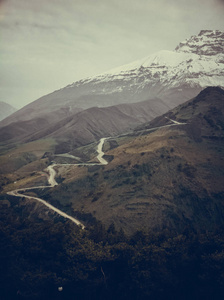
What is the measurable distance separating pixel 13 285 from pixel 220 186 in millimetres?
99452

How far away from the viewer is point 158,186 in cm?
13575

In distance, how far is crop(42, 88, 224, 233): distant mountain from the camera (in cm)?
11988

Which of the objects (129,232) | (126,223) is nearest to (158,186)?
(126,223)

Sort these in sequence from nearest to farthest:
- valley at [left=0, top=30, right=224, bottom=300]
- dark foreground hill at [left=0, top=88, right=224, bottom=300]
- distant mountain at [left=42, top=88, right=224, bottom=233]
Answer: dark foreground hill at [left=0, top=88, right=224, bottom=300] < valley at [left=0, top=30, right=224, bottom=300] < distant mountain at [left=42, top=88, right=224, bottom=233]

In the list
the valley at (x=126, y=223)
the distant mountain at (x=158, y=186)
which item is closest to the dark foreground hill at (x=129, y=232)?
the valley at (x=126, y=223)

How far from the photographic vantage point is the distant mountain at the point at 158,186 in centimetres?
11988

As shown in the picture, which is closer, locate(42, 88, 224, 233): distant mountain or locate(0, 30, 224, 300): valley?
locate(0, 30, 224, 300): valley

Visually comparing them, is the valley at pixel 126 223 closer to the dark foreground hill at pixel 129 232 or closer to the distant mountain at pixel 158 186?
the dark foreground hill at pixel 129 232

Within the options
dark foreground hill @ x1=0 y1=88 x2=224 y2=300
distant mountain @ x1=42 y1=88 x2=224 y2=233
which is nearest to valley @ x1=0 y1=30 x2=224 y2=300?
dark foreground hill @ x1=0 y1=88 x2=224 y2=300

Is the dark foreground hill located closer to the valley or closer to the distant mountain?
the valley

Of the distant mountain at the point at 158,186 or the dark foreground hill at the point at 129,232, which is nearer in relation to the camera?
the dark foreground hill at the point at 129,232

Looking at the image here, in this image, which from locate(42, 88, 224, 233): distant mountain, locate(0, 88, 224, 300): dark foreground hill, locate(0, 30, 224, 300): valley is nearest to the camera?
locate(0, 88, 224, 300): dark foreground hill


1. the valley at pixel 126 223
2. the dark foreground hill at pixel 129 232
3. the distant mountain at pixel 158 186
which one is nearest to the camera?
the dark foreground hill at pixel 129 232

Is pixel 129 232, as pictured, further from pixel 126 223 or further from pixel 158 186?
pixel 158 186
